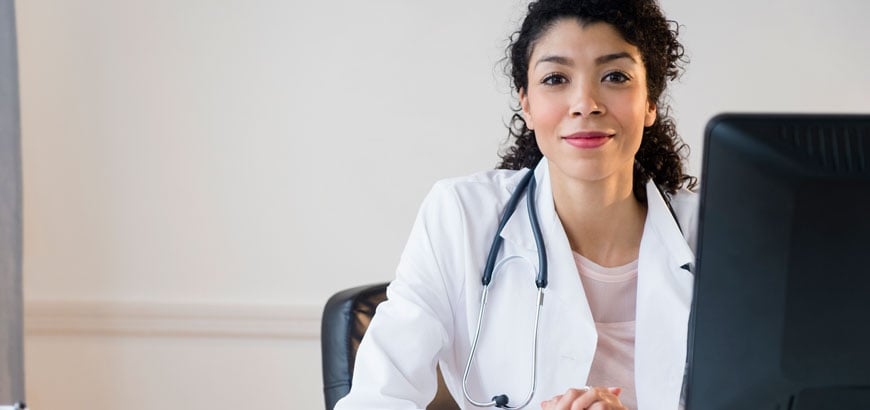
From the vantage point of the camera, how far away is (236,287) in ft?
7.93

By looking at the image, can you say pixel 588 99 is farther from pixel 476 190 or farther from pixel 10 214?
pixel 10 214

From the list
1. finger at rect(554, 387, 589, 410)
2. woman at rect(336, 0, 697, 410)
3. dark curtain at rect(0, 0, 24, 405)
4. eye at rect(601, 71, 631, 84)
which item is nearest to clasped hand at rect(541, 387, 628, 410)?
finger at rect(554, 387, 589, 410)

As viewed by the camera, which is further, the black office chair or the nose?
the black office chair

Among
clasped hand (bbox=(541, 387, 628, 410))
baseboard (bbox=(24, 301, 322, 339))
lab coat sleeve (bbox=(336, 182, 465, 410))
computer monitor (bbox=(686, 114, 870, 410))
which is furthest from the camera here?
baseboard (bbox=(24, 301, 322, 339))

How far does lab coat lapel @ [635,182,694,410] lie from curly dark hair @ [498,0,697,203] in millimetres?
161

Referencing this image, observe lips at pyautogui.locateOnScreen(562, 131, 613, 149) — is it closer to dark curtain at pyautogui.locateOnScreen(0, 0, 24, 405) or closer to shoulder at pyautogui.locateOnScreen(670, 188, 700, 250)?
shoulder at pyautogui.locateOnScreen(670, 188, 700, 250)

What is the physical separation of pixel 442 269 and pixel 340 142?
0.95 meters

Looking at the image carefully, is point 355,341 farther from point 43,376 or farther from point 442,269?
point 43,376

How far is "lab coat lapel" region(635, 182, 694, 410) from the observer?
139 centimetres

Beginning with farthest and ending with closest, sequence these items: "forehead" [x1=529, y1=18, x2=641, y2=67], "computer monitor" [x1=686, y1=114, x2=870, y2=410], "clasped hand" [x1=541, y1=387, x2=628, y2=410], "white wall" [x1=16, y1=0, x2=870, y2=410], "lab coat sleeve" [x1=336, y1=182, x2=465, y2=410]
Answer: "white wall" [x1=16, y1=0, x2=870, y2=410]
"forehead" [x1=529, y1=18, x2=641, y2=67]
"lab coat sleeve" [x1=336, y1=182, x2=465, y2=410]
"clasped hand" [x1=541, y1=387, x2=628, y2=410]
"computer monitor" [x1=686, y1=114, x2=870, y2=410]

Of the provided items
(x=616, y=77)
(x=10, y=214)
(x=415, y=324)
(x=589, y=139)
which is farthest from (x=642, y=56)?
(x=10, y=214)

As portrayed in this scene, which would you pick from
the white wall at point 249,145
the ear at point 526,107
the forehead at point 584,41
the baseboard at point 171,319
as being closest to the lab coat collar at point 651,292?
the ear at point 526,107

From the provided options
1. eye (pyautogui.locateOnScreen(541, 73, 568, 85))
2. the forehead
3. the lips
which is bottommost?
the lips

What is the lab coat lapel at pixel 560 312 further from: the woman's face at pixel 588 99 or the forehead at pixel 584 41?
the forehead at pixel 584 41
